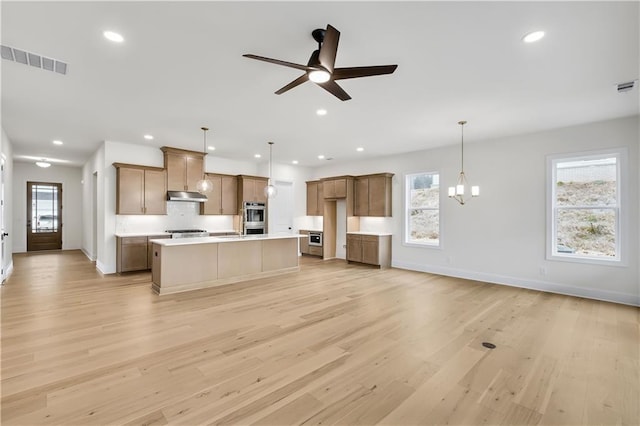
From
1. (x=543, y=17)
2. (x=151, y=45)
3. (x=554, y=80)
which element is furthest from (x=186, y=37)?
(x=554, y=80)

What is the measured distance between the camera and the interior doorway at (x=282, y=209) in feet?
30.4

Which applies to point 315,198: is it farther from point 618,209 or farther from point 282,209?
point 618,209

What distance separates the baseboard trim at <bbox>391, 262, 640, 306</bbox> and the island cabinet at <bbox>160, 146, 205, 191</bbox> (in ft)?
18.6

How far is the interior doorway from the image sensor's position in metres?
9.26

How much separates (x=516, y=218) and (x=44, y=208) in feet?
44.8

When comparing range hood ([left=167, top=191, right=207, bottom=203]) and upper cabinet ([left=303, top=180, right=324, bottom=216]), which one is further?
upper cabinet ([left=303, top=180, right=324, bottom=216])

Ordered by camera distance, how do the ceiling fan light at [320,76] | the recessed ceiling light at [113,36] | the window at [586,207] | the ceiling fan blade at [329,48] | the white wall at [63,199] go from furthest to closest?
the white wall at [63,199]
the window at [586,207]
the recessed ceiling light at [113,36]
the ceiling fan light at [320,76]
the ceiling fan blade at [329,48]

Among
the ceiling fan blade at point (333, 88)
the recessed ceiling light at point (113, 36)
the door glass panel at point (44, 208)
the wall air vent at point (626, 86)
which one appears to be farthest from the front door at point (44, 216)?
the wall air vent at point (626, 86)

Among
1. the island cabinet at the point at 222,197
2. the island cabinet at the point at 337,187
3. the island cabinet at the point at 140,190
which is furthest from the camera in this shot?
the island cabinet at the point at 337,187

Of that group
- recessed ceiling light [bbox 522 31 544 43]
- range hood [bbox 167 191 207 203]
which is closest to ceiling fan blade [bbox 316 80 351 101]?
recessed ceiling light [bbox 522 31 544 43]

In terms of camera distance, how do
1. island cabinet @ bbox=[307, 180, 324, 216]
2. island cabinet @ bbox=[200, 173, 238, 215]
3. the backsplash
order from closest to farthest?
the backsplash < island cabinet @ bbox=[200, 173, 238, 215] < island cabinet @ bbox=[307, 180, 324, 216]

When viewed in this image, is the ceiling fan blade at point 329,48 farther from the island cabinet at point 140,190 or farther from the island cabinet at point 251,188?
the island cabinet at point 251,188

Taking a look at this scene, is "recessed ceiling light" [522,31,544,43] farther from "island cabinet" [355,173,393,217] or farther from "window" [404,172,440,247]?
"island cabinet" [355,173,393,217]

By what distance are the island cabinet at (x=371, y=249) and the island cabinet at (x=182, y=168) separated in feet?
14.0
